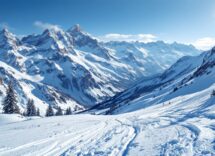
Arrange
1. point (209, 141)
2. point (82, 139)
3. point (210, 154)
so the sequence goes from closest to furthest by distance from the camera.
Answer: point (210, 154)
point (209, 141)
point (82, 139)

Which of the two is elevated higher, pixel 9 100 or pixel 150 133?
pixel 9 100

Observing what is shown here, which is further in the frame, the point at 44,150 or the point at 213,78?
the point at 213,78

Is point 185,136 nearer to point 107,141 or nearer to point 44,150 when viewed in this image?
point 107,141

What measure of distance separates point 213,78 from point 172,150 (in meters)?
60.8

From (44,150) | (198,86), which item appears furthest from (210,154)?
(198,86)

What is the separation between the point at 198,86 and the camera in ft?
222

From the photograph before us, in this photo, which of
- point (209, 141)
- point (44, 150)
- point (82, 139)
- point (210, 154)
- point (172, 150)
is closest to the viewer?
point (210, 154)

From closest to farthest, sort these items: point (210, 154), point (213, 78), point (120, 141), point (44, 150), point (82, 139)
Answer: point (210, 154) → point (44, 150) → point (120, 141) → point (82, 139) → point (213, 78)

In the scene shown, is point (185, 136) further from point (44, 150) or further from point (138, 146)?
point (44, 150)

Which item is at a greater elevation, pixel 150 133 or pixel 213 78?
pixel 213 78

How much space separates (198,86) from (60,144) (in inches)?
2316

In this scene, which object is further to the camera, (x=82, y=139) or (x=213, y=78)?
(x=213, y=78)

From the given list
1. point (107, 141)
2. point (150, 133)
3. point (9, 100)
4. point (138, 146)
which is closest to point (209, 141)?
point (138, 146)

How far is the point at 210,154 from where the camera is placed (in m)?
10.4
